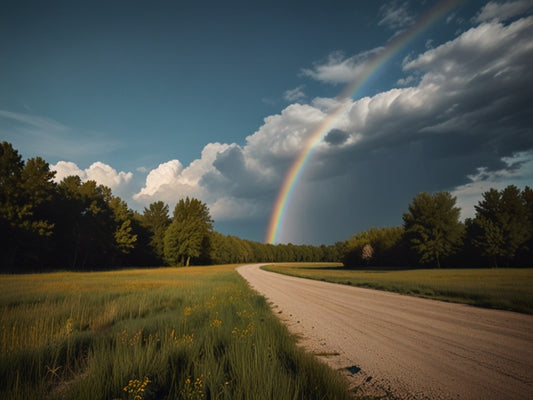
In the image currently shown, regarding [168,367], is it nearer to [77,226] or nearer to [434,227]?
[77,226]

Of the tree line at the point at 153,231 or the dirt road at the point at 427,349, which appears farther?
the tree line at the point at 153,231

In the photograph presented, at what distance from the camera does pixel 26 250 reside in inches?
1511

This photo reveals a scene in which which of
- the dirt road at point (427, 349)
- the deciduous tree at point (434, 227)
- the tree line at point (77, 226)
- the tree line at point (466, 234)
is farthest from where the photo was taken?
the deciduous tree at point (434, 227)

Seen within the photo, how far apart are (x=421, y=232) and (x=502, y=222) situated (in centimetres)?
1465

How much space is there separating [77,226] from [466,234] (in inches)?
3317

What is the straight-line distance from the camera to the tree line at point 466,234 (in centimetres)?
5206

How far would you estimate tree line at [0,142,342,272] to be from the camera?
36.7 metres

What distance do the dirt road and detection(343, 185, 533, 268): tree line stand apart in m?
57.0

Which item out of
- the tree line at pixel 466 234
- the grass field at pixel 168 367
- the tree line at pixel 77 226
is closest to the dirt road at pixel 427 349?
the grass field at pixel 168 367

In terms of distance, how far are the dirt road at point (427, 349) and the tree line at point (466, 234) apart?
57.0 meters

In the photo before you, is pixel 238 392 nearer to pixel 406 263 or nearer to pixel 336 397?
pixel 336 397

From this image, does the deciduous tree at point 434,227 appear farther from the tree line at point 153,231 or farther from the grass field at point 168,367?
the grass field at point 168,367

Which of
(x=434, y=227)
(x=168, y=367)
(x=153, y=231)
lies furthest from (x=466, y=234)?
(x=153, y=231)

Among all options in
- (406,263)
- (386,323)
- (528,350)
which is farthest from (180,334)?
(406,263)
